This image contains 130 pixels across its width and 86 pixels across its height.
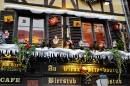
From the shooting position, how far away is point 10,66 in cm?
878

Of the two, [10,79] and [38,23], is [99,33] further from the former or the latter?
[10,79]

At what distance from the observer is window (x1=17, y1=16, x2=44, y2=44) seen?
31.9 feet

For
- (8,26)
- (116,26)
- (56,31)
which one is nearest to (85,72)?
(56,31)

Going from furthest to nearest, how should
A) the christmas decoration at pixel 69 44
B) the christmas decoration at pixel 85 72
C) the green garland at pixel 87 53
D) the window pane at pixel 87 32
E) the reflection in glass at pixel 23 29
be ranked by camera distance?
the window pane at pixel 87 32 < the reflection in glass at pixel 23 29 < the christmas decoration at pixel 69 44 < the christmas decoration at pixel 85 72 < the green garland at pixel 87 53

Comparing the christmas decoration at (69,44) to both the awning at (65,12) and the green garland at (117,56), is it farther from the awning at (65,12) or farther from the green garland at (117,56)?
the green garland at (117,56)

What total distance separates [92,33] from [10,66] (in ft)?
13.2

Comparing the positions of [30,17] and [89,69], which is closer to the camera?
[89,69]

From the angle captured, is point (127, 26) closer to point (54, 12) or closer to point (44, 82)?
point (54, 12)

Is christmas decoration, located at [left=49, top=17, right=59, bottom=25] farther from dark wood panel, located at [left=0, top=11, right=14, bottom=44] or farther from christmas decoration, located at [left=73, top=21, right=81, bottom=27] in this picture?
dark wood panel, located at [left=0, top=11, right=14, bottom=44]

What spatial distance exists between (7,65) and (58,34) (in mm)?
2442

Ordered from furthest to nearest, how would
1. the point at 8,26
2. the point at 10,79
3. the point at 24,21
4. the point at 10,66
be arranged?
the point at 24,21, the point at 8,26, the point at 10,66, the point at 10,79

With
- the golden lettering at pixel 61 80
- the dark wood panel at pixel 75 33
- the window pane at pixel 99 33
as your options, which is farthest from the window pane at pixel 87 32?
the golden lettering at pixel 61 80

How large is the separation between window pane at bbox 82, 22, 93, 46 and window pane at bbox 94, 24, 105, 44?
287 mm

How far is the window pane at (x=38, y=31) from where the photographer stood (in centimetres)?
980
